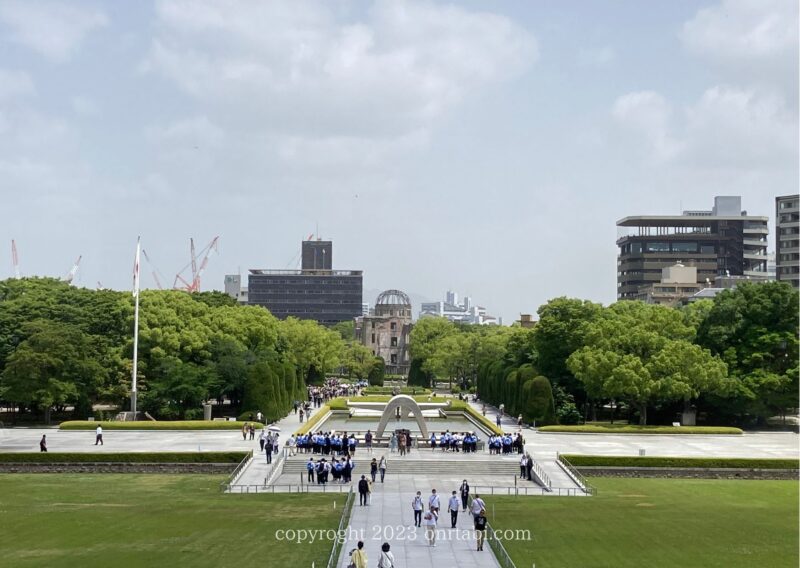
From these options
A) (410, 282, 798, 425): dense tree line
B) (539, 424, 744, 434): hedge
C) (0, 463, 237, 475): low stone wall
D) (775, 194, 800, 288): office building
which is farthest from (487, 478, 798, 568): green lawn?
(775, 194, 800, 288): office building

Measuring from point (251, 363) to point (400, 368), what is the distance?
110 metres

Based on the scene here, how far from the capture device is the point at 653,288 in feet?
487

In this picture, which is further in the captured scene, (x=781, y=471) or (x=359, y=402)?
(x=359, y=402)

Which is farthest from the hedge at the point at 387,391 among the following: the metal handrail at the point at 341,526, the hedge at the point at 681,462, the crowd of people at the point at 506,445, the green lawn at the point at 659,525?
the metal handrail at the point at 341,526

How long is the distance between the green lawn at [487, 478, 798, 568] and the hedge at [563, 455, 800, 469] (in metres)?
1.93

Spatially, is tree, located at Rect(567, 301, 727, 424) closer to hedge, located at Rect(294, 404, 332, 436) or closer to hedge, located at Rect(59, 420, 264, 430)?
hedge, located at Rect(294, 404, 332, 436)

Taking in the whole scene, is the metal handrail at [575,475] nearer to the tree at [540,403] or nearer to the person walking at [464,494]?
the person walking at [464,494]

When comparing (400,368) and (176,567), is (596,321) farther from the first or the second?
(400,368)

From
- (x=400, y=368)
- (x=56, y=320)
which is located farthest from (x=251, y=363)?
(x=400, y=368)

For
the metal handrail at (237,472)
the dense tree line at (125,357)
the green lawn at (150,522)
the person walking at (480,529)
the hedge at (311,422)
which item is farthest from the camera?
the dense tree line at (125,357)

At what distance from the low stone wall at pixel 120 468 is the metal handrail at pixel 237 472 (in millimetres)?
584

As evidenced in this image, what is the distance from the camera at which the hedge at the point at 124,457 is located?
47750 mm

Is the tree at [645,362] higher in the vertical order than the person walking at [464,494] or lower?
higher

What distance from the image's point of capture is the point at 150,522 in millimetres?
34000
